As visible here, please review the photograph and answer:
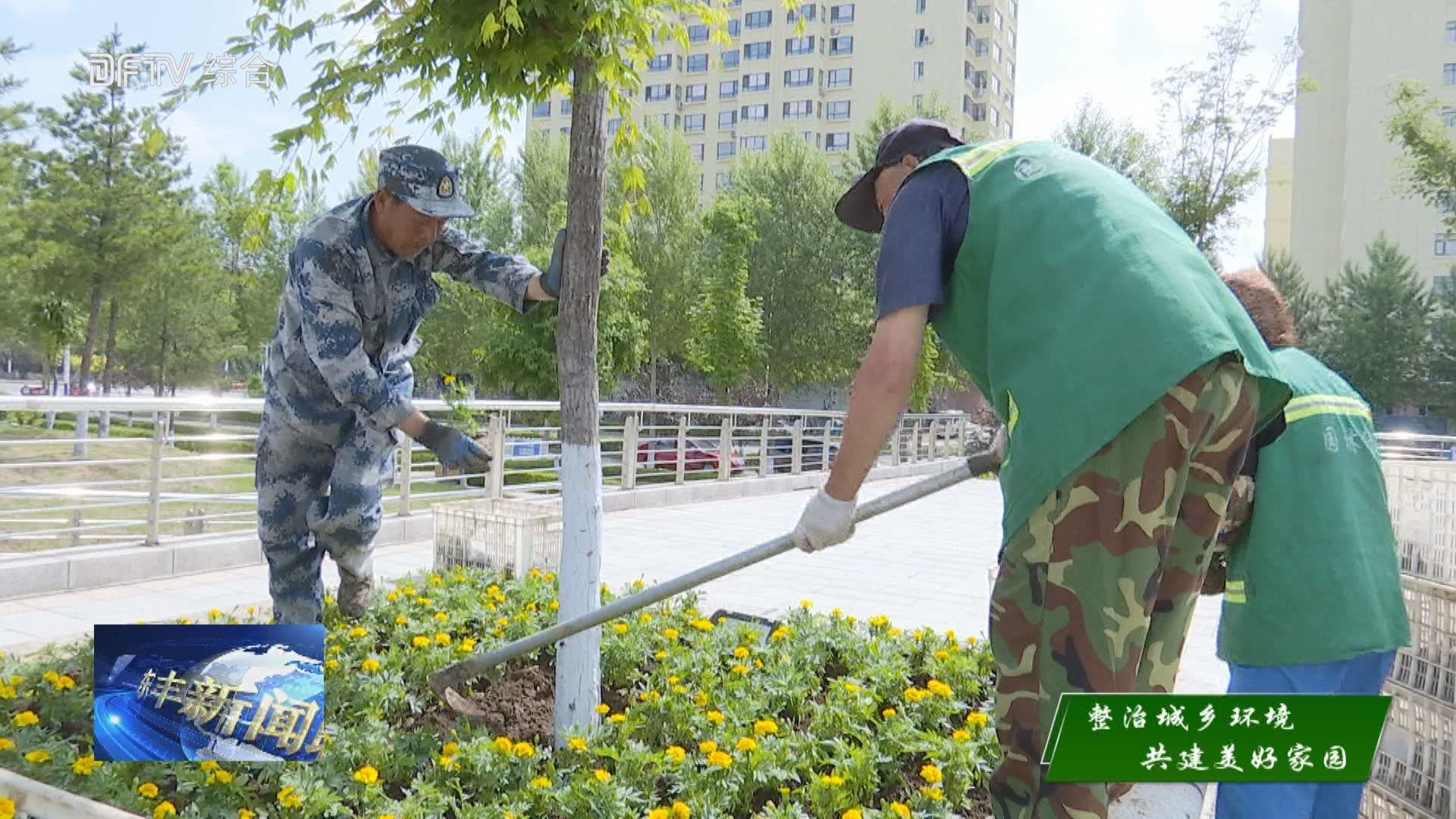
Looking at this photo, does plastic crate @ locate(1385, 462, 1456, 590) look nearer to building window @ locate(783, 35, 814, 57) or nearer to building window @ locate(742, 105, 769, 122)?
building window @ locate(783, 35, 814, 57)

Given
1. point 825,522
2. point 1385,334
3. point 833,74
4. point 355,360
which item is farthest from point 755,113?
point 825,522

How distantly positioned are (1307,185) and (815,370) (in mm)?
29744

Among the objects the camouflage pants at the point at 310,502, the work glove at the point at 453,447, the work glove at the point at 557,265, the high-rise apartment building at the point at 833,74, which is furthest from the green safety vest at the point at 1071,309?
the high-rise apartment building at the point at 833,74

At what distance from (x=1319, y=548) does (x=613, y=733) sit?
1.93 metres

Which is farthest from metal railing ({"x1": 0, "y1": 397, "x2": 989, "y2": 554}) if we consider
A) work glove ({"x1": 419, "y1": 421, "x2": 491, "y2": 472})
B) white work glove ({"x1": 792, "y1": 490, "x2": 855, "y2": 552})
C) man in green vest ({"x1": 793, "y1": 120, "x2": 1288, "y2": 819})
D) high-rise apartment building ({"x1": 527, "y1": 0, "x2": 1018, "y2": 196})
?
high-rise apartment building ({"x1": 527, "y1": 0, "x2": 1018, "y2": 196})

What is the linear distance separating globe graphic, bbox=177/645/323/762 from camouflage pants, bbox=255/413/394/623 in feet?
3.10

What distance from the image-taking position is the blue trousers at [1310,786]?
84.9 inches

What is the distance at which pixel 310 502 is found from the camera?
3.43m

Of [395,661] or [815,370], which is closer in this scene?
[395,661]

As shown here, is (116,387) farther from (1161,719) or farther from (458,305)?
(1161,719)

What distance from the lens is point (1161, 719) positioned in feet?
5.69

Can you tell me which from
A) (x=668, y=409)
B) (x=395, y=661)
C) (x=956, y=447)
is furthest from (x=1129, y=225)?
(x=956, y=447)

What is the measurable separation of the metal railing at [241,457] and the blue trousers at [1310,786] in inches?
106

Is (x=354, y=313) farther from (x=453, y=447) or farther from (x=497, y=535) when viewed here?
(x=497, y=535)
